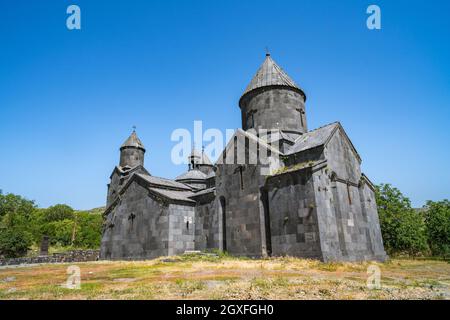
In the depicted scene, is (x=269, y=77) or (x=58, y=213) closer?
(x=269, y=77)

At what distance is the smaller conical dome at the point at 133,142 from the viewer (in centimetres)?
3047

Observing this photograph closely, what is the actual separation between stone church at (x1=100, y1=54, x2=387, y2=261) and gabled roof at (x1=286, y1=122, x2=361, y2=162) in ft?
0.25

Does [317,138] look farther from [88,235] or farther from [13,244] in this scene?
[88,235]

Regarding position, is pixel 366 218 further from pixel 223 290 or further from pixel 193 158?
pixel 193 158

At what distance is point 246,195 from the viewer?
1628cm

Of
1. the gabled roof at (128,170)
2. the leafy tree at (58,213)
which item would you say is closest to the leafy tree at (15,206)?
the leafy tree at (58,213)

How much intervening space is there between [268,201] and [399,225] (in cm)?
1485

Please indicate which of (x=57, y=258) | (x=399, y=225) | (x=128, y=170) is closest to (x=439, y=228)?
(x=399, y=225)

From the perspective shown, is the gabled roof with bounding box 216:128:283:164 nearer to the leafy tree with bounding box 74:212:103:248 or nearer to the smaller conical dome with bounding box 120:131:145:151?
the smaller conical dome with bounding box 120:131:145:151

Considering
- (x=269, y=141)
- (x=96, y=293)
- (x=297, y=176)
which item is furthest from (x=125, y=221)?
(x=96, y=293)

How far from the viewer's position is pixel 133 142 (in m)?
30.7

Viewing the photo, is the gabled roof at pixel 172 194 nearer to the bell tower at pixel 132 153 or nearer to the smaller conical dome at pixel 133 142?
the bell tower at pixel 132 153

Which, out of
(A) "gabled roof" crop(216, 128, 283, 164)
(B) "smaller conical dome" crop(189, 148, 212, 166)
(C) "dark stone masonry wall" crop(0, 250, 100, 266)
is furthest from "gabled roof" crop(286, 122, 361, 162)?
(C) "dark stone masonry wall" crop(0, 250, 100, 266)

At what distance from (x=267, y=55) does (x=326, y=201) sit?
A: 535 inches
